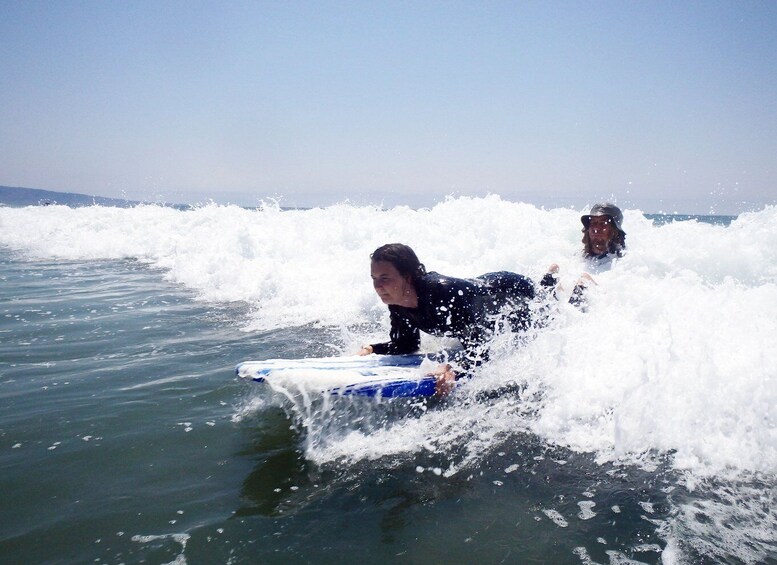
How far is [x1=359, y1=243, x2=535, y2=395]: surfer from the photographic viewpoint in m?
3.80

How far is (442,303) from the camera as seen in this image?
12.8 ft

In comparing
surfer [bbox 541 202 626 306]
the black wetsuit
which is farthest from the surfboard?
surfer [bbox 541 202 626 306]

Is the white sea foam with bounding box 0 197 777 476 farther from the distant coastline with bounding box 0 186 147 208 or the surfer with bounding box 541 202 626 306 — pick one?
the distant coastline with bounding box 0 186 147 208

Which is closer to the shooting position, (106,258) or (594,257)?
(594,257)

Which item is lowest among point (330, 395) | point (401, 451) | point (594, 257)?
point (401, 451)

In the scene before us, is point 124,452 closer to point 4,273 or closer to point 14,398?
point 14,398

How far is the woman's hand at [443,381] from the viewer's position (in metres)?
3.95

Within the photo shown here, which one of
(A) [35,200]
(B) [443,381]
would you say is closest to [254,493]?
(B) [443,381]

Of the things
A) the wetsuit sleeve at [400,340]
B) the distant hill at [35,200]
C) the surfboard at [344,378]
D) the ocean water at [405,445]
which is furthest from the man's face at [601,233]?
the distant hill at [35,200]

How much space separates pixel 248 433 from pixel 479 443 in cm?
187

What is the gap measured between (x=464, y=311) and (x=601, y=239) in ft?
9.57

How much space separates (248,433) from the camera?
3.77 meters

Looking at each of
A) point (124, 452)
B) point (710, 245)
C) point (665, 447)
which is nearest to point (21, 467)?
point (124, 452)

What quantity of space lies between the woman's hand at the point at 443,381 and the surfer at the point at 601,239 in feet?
7.49
